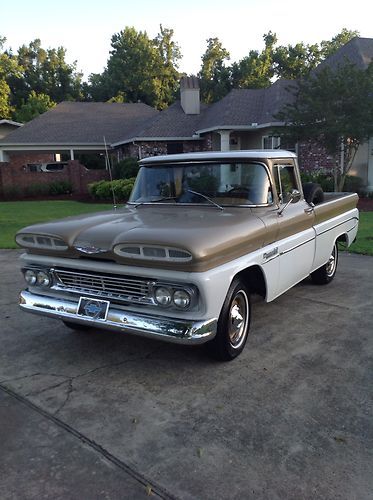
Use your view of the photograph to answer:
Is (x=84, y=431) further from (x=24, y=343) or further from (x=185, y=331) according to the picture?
(x=24, y=343)

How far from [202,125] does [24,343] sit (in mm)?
22450

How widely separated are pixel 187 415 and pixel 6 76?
5888cm

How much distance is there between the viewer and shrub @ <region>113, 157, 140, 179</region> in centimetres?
2400

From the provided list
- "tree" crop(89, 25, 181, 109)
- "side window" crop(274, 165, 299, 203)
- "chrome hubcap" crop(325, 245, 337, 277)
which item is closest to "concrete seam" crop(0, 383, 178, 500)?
"side window" crop(274, 165, 299, 203)

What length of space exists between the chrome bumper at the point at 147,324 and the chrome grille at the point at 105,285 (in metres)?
0.12

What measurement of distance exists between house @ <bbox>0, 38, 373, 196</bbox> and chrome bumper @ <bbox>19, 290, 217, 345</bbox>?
14.7 meters

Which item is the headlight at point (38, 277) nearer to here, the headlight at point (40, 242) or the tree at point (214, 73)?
the headlight at point (40, 242)

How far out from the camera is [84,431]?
3.04 meters

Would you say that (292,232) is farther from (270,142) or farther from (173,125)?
(173,125)

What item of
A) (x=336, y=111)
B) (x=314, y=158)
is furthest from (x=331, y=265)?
(x=314, y=158)

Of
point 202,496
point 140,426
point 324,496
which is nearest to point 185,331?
point 140,426

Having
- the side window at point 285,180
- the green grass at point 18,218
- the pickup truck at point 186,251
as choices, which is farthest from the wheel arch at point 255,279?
the green grass at point 18,218

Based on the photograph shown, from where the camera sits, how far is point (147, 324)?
351 cm

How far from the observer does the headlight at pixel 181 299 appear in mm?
3443
